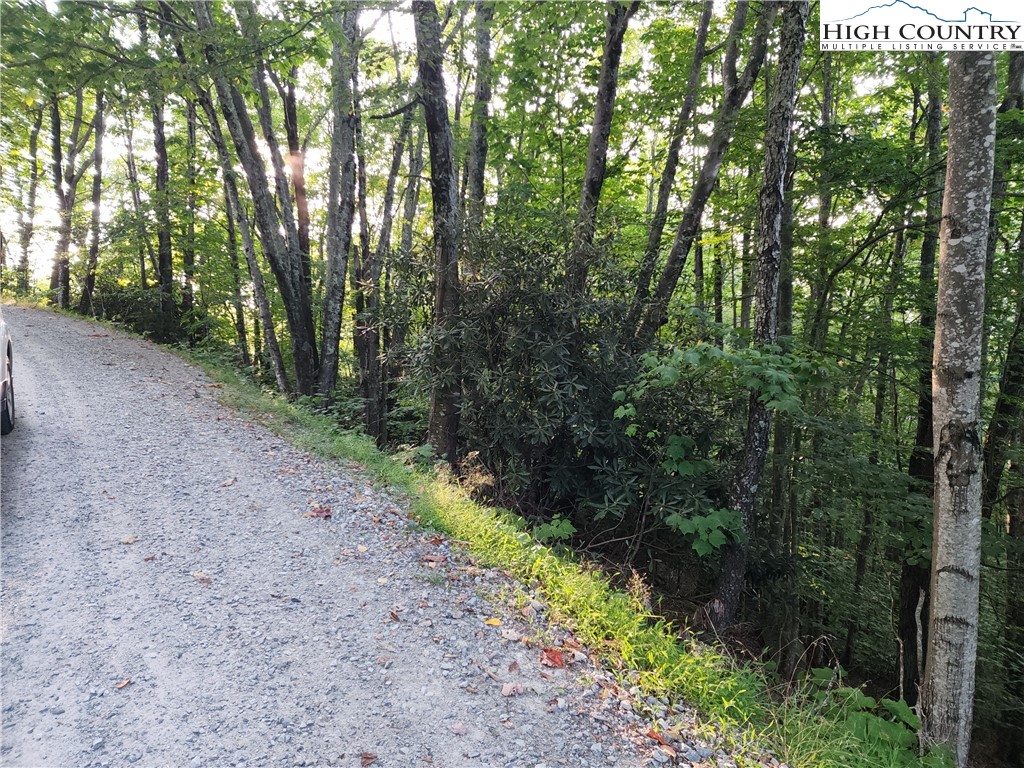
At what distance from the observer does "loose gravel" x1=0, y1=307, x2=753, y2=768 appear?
2.41m

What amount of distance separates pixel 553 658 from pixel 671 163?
317 inches

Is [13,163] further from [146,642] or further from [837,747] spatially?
[837,747]

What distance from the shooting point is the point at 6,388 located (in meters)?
5.27

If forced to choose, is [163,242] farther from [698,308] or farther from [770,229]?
[770,229]

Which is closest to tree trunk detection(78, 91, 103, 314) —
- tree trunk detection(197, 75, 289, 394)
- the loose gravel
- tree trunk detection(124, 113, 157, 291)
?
tree trunk detection(124, 113, 157, 291)

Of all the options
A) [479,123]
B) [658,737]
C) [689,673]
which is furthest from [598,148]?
[658,737]

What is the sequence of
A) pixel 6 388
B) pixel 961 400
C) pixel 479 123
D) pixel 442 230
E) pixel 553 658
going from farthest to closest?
pixel 479 123 → pixel 442 230 → pixel 6 388 → pixel 961 400 → pixel 553 658

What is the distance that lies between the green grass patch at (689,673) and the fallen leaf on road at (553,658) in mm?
276

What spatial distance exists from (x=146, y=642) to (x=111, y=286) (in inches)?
706

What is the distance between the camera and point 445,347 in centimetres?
632

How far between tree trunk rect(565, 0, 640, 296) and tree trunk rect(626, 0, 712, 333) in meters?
0.80

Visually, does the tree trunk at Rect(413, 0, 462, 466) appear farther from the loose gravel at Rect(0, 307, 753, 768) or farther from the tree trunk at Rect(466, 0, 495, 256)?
the loose gravel at Rect(0, 307, 753, 768)

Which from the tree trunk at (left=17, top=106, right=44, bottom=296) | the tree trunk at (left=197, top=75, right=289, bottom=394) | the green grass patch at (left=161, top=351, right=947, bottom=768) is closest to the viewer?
the green grass patch at (left=161, top=351, right=947, bottom=768)

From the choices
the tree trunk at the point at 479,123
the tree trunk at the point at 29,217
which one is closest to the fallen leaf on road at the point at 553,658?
the tree trunk at the point at 479,123
